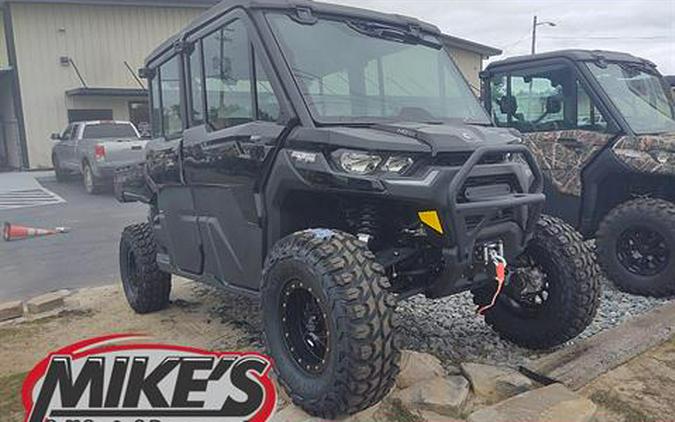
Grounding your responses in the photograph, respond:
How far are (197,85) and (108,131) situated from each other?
1289cm

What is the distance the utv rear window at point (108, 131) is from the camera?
15914 millimetres

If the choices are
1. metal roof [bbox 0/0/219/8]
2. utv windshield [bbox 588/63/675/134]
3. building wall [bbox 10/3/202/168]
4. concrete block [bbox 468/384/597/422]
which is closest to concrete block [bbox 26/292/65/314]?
concrete block [bbox 468/384/597/422]

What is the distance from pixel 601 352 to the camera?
3.88 metres

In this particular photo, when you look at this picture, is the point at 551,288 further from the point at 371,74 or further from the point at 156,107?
the point at 156,107

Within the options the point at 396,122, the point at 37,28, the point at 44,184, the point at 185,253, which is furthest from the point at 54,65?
the point at 396,122

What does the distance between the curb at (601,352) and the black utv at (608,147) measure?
3.07ft

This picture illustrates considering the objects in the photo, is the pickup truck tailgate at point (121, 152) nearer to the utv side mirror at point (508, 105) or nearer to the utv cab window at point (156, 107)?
the utv cab window at point (156, 107)

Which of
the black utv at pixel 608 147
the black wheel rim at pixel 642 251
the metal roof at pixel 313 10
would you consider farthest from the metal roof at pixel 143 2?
the black wheel rim at pixel 642 251

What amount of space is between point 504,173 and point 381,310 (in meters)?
1.08

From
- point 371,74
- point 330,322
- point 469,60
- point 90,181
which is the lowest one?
point 90,181

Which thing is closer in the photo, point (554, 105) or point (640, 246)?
point (640, 246)

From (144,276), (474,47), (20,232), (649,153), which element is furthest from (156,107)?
(474,47)

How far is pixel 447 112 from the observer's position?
3.92 meters

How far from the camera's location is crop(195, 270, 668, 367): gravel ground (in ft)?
13.5
